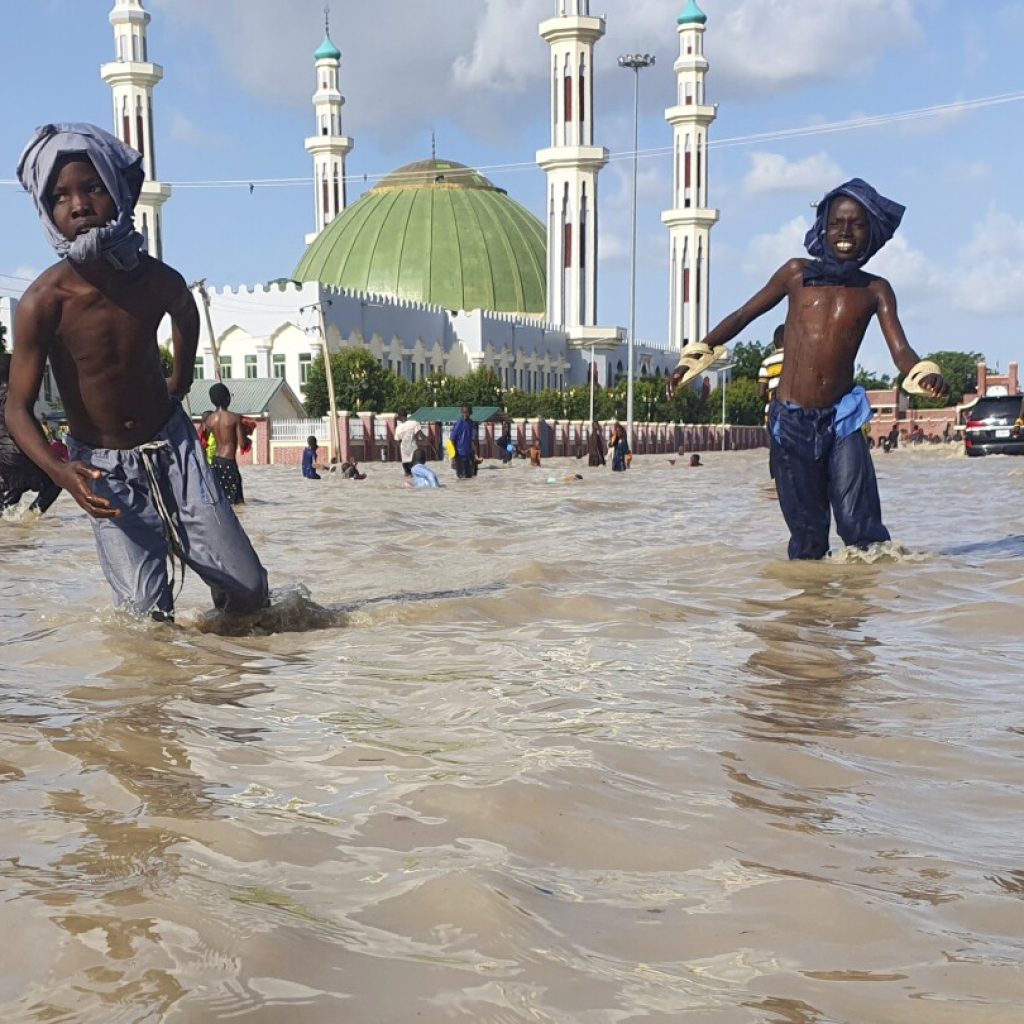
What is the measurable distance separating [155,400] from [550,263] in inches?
2814

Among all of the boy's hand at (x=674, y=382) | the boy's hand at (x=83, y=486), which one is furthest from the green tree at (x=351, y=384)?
the boy's hand at (x=83, y=486)

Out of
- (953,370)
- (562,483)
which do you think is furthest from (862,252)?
(953,370)

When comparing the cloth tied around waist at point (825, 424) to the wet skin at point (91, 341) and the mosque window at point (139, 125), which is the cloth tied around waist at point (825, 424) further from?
the mosque window at point (139, 125)

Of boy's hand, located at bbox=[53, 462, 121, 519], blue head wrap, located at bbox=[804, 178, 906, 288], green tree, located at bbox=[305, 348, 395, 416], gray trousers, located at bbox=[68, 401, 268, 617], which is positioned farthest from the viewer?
green tree, located at bbox=[305, 348, 395, 416]

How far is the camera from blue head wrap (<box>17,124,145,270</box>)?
4172 millimetres

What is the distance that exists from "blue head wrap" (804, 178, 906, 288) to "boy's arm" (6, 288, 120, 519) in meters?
3.61

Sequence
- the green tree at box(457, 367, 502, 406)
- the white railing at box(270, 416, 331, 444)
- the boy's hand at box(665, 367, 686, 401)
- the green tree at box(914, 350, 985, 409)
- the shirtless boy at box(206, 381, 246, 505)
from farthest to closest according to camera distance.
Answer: the green tree at box(914, 350, 985, 409), the green tree at box(457, 367, 502, 406), the white railing at box(270, 416, 331, 444), the shirtless boy at box(206, 381, 246, 505), the boy's hand at box(665, 367, 686, 401)

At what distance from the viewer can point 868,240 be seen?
6262 millimetres

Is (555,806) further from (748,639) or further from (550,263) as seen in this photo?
(550,263)

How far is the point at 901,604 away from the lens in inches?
211

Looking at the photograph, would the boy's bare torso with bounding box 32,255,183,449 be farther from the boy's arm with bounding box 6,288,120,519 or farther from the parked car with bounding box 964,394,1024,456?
the parked car with bounding box 964,394,1024,456

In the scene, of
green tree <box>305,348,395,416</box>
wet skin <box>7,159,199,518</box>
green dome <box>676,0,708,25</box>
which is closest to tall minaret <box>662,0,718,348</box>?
green dome <box>676,0,708,25</box>

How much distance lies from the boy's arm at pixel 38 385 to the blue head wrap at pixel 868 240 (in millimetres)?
3611

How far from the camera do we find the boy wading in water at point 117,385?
4211mm
